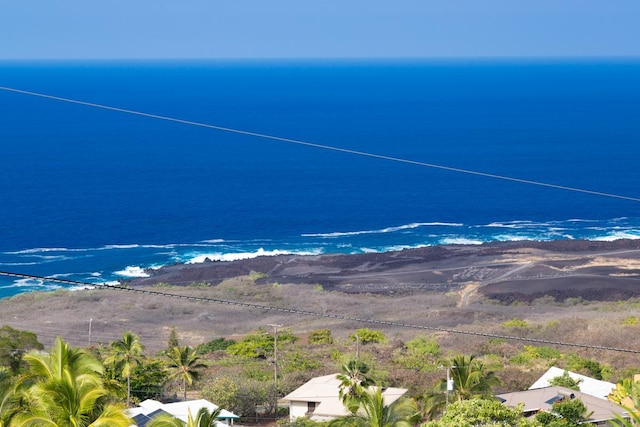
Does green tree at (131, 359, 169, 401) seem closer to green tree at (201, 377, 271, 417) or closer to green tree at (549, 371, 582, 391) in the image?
green tree at (201, 377, 271, 417)

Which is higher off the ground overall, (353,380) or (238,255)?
(353,380)

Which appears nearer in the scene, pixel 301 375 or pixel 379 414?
pixel 379 414

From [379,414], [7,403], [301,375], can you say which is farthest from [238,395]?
[7,403]

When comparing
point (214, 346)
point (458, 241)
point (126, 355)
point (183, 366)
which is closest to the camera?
point (126, 355)

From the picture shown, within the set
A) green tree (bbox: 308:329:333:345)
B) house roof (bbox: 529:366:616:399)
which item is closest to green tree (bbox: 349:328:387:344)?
green tree (bbox: 308:329:333:345)

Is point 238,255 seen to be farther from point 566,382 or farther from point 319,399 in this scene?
point 566,382

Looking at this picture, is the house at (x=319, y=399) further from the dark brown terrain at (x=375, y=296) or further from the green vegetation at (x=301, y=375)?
the dark brown terrain at (x=375, y=296)

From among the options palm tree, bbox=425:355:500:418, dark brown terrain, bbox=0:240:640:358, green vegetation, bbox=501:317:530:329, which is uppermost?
palm tree, bbox=425:355:500:418
